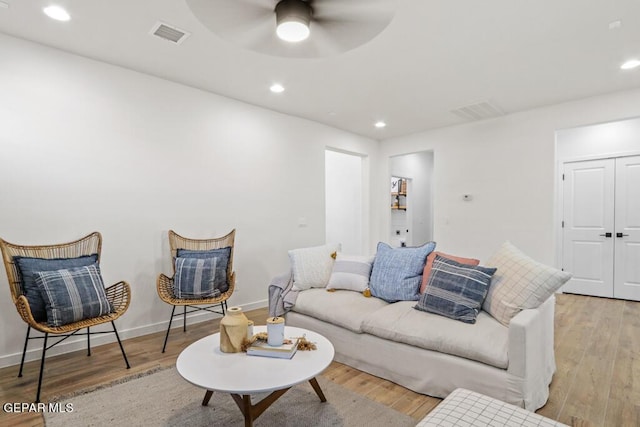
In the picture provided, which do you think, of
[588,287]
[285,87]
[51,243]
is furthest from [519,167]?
[51,243]

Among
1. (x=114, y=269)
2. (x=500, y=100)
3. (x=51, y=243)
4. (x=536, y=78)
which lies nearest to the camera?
(x=51, y=243)

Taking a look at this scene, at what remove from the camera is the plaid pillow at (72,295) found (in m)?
2.27

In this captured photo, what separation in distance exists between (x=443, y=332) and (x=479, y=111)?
3.47 meters

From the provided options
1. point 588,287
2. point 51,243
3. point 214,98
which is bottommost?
point 588,287

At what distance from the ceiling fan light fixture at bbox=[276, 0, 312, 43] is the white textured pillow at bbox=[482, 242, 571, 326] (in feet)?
6.53

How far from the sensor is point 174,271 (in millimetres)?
3084

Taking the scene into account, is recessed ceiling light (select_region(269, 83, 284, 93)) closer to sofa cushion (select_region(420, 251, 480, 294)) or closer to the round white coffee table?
sofa cushion (select_region(420, 251, 480, 294))

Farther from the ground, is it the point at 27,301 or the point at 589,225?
the point at 589,225

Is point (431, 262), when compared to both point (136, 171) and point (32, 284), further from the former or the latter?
point (32, 284)

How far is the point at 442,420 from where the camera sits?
126 cm

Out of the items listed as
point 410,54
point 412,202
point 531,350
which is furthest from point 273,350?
point 412,202

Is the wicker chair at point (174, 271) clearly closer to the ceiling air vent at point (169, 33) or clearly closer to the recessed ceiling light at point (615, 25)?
the ceiling air vent at point (169, 33)

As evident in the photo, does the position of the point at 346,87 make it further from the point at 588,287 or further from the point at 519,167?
the point at 588,287

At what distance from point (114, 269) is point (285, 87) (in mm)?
2560
